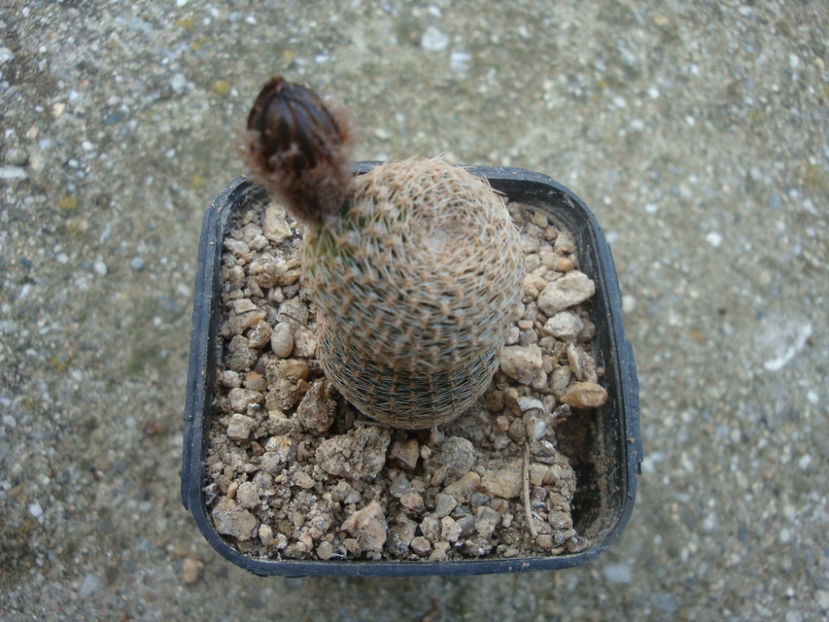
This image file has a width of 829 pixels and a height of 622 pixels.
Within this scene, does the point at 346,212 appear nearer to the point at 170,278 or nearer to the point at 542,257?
the point at 542,257

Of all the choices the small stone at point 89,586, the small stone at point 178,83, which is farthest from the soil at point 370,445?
the small stone at point 178,83

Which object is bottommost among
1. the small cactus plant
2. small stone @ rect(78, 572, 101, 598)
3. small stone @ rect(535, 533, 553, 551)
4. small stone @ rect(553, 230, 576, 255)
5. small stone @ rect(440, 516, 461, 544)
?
small stone @ rect(78, 572, 101, 598)

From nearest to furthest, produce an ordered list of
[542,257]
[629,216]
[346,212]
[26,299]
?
[346,212] → [542,257] → [26,299] → [629,216]

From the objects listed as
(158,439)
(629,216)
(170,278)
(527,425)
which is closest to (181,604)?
(158,439)

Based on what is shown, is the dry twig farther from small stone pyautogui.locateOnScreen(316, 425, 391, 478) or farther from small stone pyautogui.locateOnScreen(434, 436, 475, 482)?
small stone pyautogui.locateOnScreen(316, 425, 391, 478)

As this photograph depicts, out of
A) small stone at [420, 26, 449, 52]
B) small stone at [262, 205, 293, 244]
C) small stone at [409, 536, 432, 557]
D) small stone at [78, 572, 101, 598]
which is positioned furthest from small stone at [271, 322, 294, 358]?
small stone at [420, 26, 449, 52]

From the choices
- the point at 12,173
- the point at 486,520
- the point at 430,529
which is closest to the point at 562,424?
the point at 486,520
